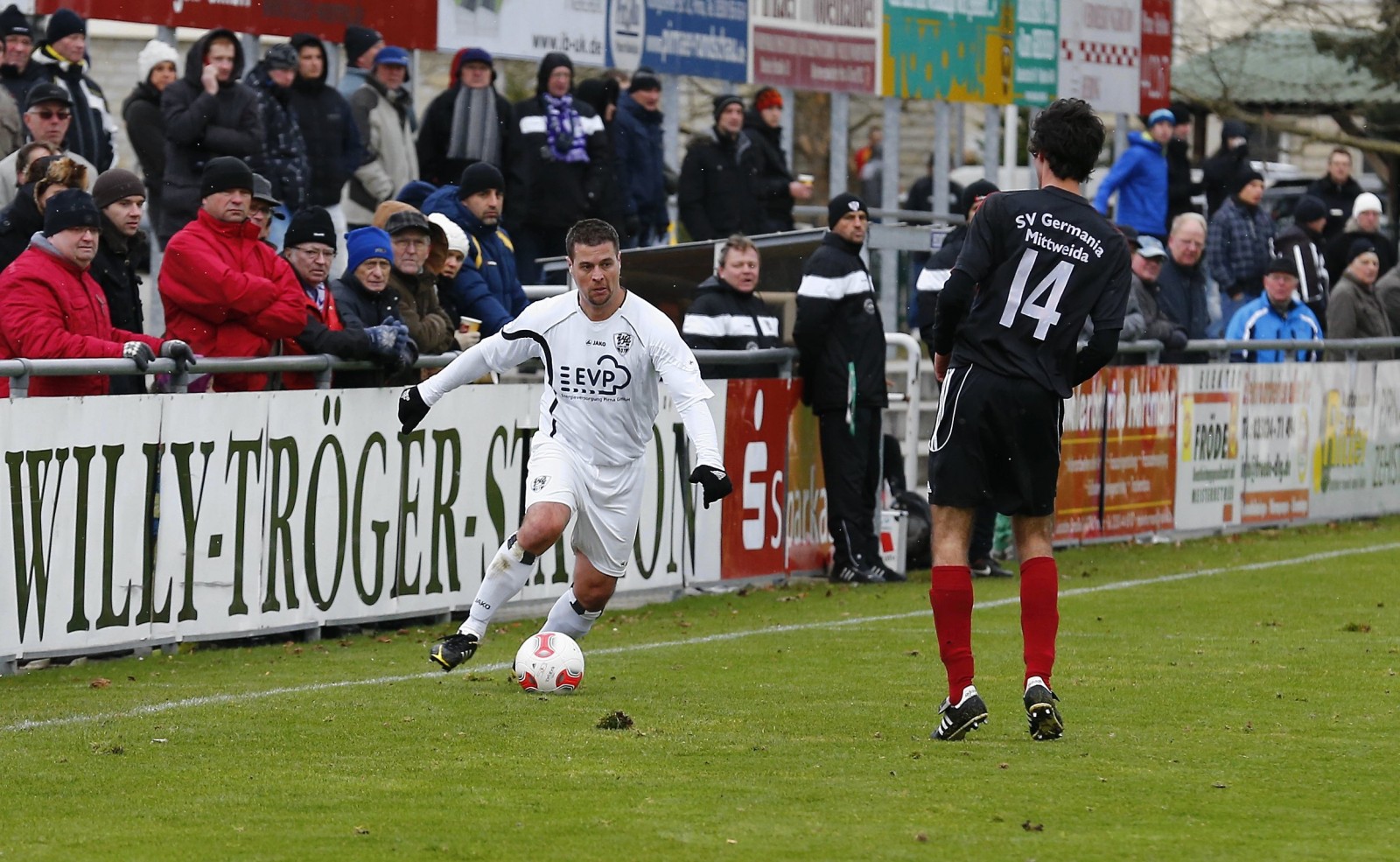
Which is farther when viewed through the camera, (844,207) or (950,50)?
(950,50)

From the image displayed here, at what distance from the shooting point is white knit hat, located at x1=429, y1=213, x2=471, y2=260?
1334 cm

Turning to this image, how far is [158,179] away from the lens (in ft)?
48.5

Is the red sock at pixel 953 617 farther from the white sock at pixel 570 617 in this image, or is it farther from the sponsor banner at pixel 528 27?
the sponsor banner at pixel 528 27

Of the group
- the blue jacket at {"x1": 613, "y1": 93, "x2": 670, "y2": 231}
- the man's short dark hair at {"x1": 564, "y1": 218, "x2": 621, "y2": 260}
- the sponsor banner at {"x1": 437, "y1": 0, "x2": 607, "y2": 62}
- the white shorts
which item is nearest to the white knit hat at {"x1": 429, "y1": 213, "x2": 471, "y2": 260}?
the white shorts

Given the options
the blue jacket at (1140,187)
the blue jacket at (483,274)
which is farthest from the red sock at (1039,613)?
the blue jacket at (1140,187)

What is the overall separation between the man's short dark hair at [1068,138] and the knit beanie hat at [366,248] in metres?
4.98

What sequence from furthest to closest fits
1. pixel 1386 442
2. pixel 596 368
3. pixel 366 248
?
pixel 1386 442 → pixel 366 248 → pixel 596 368

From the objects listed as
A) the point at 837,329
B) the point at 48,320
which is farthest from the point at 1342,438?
the point at 48,320

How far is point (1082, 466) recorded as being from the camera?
16.9m

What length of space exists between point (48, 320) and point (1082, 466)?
27.7ft

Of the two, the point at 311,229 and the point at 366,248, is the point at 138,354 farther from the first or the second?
the point at 366,248

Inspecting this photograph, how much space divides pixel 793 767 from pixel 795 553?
732 cm

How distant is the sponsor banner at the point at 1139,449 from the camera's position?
1722cm

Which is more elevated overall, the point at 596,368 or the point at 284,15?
the point at 284,15
